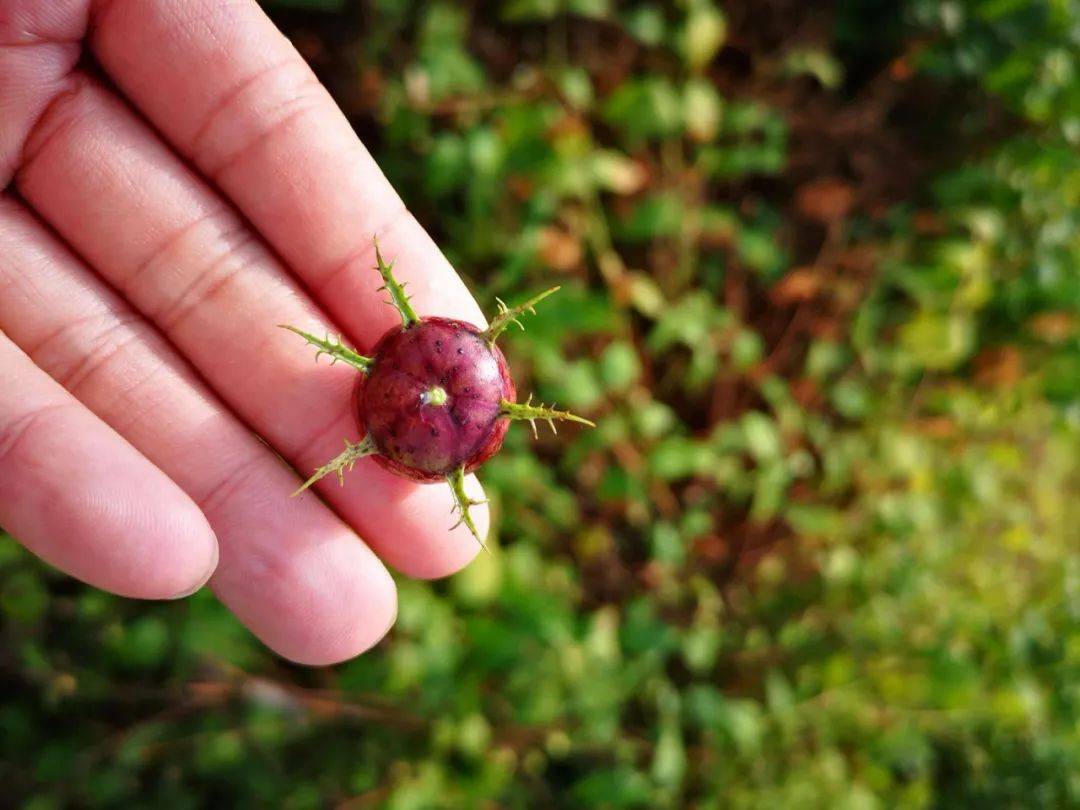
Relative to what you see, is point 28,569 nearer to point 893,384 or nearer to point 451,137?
point 451,137

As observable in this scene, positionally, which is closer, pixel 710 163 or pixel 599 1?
pixel 599 1

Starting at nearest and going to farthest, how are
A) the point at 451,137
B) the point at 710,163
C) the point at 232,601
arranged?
the point at 232,601 < the point at 451,137 < the point at 710,163

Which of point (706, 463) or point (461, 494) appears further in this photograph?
point (706, 463)

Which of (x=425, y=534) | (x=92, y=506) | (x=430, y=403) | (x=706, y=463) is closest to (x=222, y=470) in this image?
(x=92, y=506)

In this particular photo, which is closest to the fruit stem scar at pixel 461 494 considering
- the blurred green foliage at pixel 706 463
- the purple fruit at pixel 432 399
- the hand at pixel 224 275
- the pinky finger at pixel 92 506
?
the purple fruit at pixel 432 399

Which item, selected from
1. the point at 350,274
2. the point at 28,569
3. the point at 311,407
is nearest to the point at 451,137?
the point at 350,274

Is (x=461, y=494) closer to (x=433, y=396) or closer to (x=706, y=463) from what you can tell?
(x=433, y=396)

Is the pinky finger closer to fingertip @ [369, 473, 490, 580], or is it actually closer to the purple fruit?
the purple fruit

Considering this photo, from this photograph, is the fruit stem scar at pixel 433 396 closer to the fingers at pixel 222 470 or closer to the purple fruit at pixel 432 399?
the purple fruit at pixel 432 399
